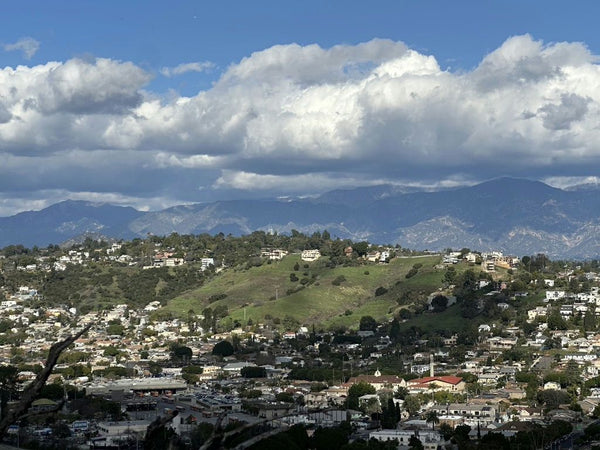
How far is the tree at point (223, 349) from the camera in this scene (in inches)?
4348

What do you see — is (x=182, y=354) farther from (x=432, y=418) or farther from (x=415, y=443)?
(x=415, y=443)

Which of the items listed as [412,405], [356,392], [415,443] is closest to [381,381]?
[356,392]

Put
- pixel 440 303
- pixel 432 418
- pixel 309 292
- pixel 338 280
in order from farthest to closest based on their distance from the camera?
pixel 338 280, pixel 309 292, pixel 440 303, pixel 432 418

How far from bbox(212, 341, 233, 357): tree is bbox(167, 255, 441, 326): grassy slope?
18.6 meters

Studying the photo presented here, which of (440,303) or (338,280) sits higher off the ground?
(338,280)

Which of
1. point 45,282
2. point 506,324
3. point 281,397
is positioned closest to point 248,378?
point 281,397

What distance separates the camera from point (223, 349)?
111 m

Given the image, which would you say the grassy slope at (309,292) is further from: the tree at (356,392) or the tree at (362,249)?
the tree at (356,392)

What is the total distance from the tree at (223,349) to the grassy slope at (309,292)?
61.1 ft

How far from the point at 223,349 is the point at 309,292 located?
1166 inches

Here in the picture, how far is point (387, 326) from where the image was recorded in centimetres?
12075

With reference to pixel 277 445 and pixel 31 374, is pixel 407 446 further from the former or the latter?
pixel 31 374

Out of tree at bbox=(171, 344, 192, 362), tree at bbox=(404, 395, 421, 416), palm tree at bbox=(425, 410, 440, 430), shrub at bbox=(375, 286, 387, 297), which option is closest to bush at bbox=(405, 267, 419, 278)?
shrub at bbox=(375, 286, 387, 297)

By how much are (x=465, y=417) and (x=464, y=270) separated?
64996mm
